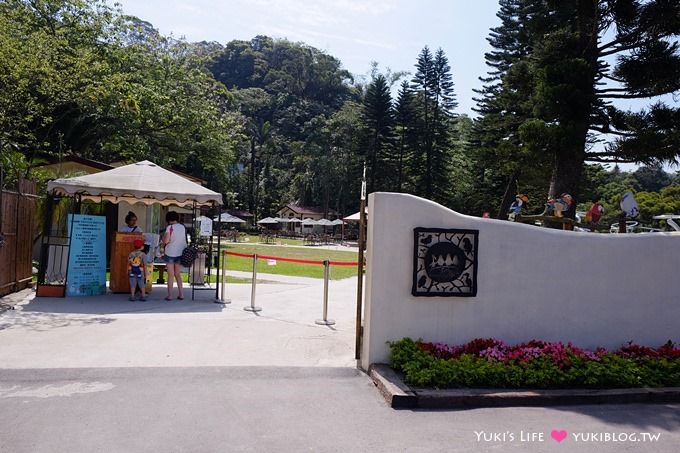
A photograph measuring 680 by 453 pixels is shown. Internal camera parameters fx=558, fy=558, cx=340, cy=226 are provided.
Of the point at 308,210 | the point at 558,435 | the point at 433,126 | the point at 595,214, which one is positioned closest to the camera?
the point at 558,435

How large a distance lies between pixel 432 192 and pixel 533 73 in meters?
39.9

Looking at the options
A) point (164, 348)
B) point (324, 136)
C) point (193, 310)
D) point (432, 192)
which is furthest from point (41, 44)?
point (324, 136)

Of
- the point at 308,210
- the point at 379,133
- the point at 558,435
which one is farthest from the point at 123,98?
the point at 308,210

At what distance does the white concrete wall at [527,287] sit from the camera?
6.50 m

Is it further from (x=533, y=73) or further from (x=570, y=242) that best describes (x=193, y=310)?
(x=533, y=73)

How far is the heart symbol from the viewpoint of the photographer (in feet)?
15.5

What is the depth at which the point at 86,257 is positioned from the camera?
11.2 meters

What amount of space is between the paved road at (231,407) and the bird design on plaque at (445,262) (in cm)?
133

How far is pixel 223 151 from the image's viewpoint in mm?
26234

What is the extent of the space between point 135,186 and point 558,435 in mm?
9190

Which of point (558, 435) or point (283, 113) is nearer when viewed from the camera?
point (558, 435)

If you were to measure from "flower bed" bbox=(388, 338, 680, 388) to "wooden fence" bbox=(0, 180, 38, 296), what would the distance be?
7.77 metres

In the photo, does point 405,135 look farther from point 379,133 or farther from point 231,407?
point 231,407

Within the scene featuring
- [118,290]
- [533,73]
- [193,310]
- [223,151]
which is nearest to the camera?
[193,310]
